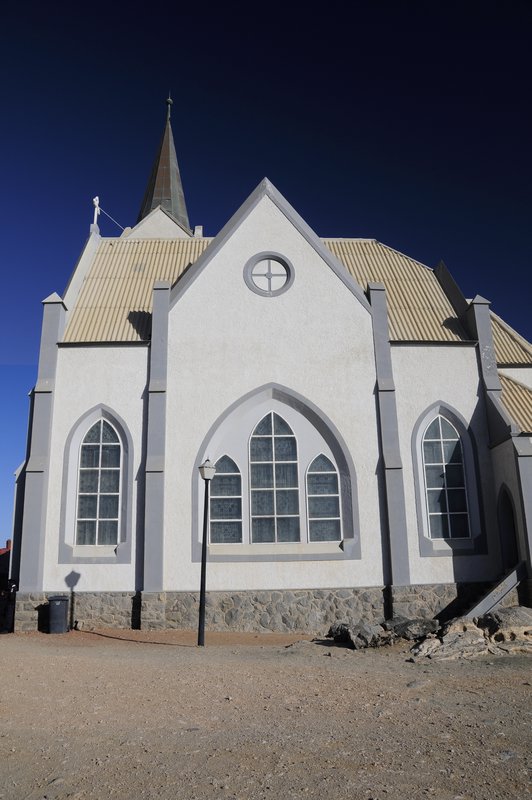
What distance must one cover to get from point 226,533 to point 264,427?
10.3 ft

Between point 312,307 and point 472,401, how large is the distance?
538 cm

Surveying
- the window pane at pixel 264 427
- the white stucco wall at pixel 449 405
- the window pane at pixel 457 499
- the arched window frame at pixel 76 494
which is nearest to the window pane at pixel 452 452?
the white stucco wall at pixel 449 405

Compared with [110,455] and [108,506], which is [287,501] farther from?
[110,455]

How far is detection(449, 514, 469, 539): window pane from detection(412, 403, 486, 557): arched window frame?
105 millimetres

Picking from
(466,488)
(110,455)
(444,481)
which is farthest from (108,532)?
(466,488)

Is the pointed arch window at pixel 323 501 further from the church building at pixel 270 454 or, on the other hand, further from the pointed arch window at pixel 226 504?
the pointed arch window at pixel 226 504

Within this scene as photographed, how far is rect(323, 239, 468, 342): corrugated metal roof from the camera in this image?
18.3 meters

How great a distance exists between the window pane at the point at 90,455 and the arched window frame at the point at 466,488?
8.80 meters

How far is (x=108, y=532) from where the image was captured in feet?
52.5

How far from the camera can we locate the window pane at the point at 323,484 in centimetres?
1650

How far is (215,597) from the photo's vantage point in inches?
603

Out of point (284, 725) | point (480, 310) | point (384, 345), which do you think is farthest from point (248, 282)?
point (284, 725)

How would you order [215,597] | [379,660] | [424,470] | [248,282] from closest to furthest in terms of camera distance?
[379,660] → [215,597] → [424,470] → [248,282]

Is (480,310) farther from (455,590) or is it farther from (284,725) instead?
(284,725)
